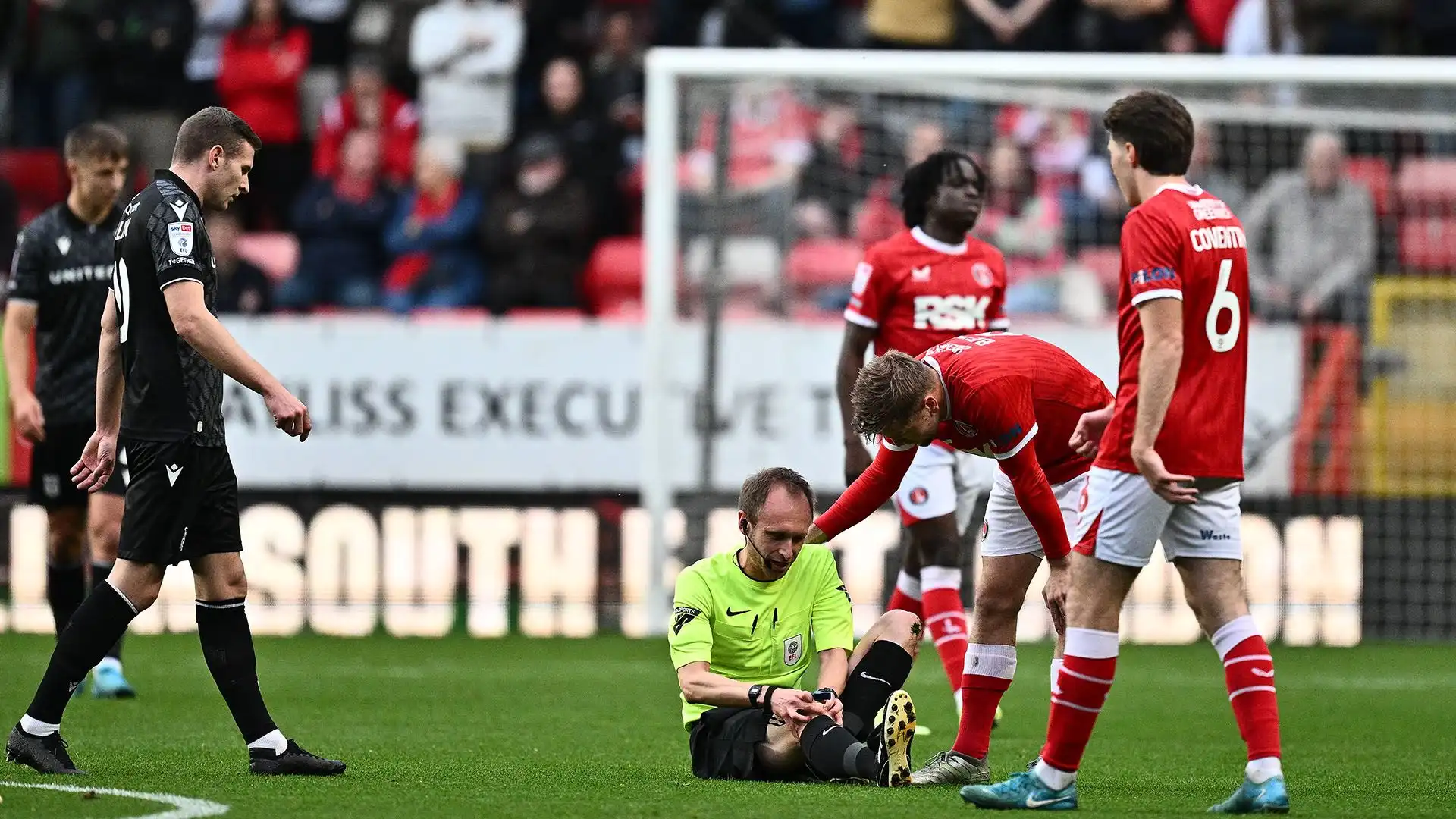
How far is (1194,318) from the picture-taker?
5.70m

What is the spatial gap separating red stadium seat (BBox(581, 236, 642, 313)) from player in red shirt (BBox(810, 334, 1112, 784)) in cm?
850

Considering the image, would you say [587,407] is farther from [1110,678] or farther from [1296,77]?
[1110,678]

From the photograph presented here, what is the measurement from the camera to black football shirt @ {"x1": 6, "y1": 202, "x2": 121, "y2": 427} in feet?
29.3

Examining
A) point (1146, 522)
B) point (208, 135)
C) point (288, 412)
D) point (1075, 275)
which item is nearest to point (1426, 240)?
point (1075, 275)

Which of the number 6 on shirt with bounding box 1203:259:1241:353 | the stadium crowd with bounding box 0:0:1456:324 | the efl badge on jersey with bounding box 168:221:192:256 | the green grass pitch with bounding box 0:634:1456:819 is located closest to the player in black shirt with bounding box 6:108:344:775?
the efl badge on jersey with bounding box 168:221:192:256

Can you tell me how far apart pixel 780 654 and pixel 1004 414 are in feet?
3.73

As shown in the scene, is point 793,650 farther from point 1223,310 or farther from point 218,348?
point 218,348

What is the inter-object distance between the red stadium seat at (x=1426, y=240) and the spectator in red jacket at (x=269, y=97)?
8.70 meters

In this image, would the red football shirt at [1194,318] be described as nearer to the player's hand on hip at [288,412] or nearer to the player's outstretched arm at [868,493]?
the player's outstretched arm at [868,493]

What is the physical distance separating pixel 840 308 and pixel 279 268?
4.69 meters

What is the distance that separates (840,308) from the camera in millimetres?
13992

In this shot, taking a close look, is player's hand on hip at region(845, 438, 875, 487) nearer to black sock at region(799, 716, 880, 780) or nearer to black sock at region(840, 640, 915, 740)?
black sock at region(840, 640, 915, 740)

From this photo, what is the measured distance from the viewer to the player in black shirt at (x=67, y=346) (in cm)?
888

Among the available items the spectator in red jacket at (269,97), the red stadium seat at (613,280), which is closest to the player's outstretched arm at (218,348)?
the red stadium seat at (613,280)
